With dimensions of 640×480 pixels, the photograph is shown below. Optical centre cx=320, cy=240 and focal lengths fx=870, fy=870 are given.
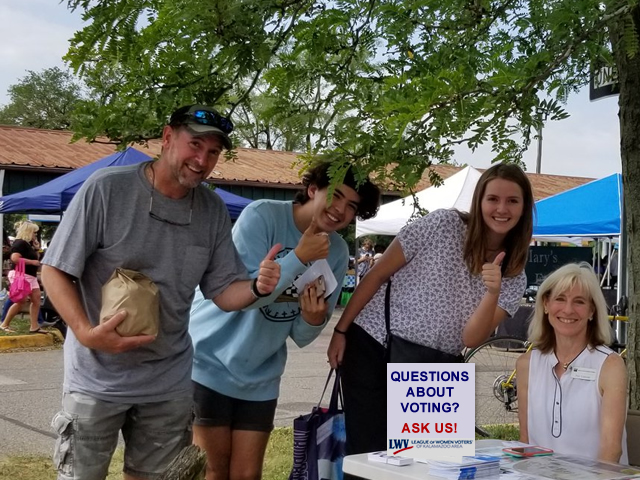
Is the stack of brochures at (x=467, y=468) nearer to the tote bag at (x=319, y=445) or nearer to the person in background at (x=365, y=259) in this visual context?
the tote bag at (x=319, y=445)

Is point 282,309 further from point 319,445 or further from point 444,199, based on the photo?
point 444,199

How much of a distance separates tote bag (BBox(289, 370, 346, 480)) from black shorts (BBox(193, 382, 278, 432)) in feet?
0.65

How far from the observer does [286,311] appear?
348cm

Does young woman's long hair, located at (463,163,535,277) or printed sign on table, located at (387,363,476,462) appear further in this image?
young woman's long hair, located at (463,163,535,277)

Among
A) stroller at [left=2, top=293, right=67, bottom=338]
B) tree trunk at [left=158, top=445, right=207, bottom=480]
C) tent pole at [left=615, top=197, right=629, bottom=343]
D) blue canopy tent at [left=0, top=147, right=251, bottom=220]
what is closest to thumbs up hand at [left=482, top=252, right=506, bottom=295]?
tree trunk at [left=158, top=445, right=207, bottom=480]

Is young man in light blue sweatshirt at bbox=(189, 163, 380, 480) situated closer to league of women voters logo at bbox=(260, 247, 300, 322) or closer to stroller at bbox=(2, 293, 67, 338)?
league of women voters logo at bbox=(260, 247, 300, 322)

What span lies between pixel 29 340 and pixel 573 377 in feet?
34.6

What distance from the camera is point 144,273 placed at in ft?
9.71

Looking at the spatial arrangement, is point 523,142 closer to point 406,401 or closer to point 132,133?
point 406,401

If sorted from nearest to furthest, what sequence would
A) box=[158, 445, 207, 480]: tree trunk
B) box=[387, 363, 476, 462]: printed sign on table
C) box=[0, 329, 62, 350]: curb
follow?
1. box=[158, 445, 207, 480]: tree trunk
2. box=[387, 363, 476, 462]: printed sign on table
3. box=[0, 329, 62, 350]: curb

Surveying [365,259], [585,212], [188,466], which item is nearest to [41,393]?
[585,212]

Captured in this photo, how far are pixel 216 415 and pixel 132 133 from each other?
1220mm

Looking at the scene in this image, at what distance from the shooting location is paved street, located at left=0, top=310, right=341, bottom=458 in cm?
689

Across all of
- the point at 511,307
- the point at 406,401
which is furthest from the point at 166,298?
the point at 511,307
